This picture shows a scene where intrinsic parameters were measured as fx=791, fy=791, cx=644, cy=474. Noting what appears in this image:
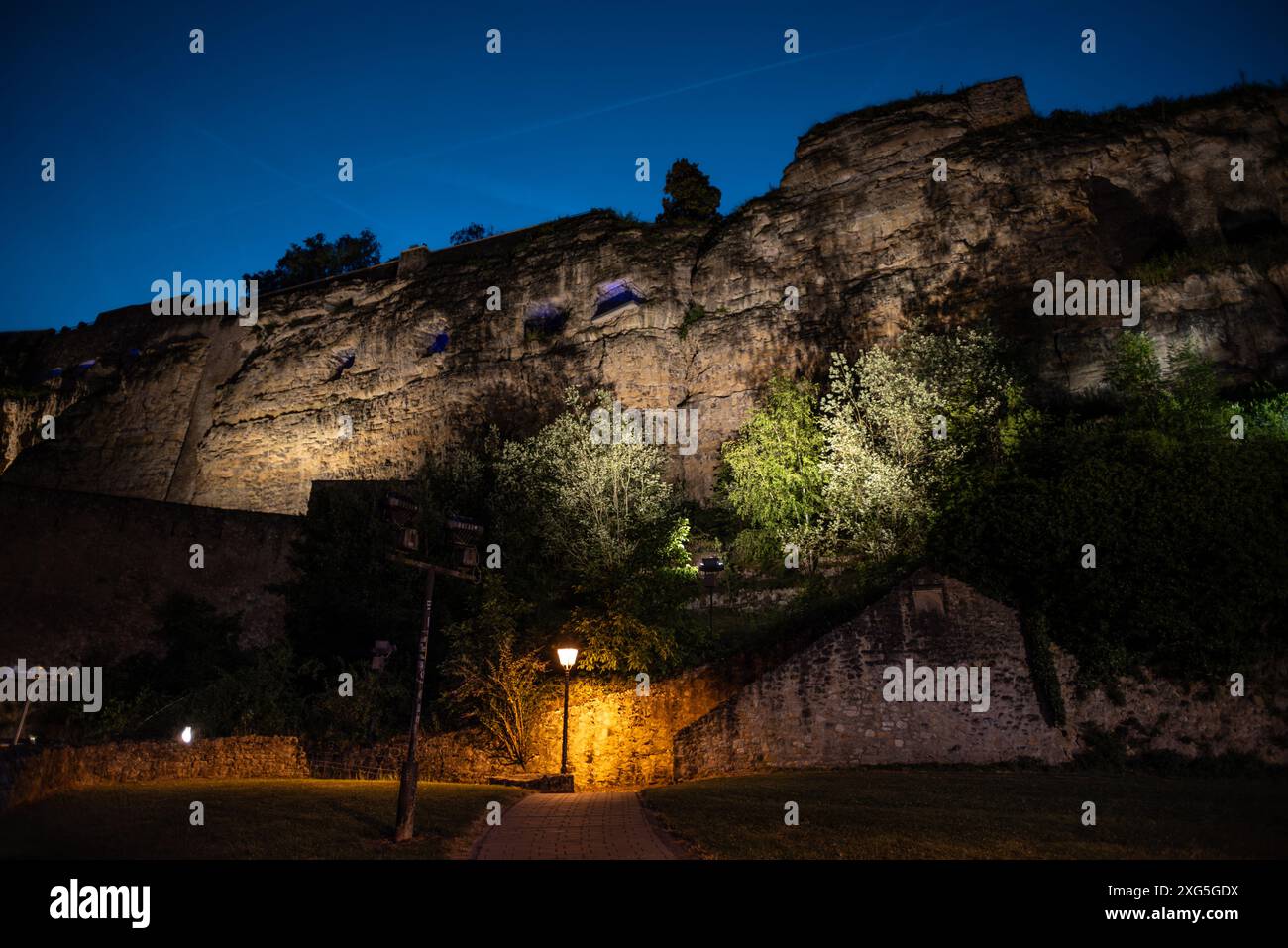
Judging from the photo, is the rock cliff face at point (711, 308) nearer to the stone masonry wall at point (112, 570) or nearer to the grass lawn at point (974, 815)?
the stone masonry wall at point (112, 570)

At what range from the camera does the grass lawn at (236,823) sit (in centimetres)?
740

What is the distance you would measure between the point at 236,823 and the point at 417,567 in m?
3.42

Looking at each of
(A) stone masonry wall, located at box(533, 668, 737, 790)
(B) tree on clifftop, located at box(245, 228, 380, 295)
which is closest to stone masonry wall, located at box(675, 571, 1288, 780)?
(A) stone masonry wall, located at box(533, 668, 737, 790)

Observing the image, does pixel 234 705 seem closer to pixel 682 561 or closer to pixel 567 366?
pixel 682 561

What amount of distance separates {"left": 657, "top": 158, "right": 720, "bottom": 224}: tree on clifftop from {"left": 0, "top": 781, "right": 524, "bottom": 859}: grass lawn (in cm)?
3501

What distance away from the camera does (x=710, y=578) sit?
24.5 metres

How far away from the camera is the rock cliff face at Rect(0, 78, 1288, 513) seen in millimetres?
28719

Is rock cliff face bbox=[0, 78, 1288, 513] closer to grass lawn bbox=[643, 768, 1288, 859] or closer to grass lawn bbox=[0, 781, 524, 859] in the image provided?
grass lawn bbox=[643, 768, 1288, 859]

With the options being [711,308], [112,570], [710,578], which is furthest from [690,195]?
[112,570]

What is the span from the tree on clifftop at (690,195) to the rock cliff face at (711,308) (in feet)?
16.6

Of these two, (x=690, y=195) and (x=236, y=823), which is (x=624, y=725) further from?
(x=690, y=195)

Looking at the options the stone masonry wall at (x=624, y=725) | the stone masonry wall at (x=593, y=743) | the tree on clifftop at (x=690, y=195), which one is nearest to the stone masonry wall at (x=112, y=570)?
the stone masonry wall at (x=593, y=743)
